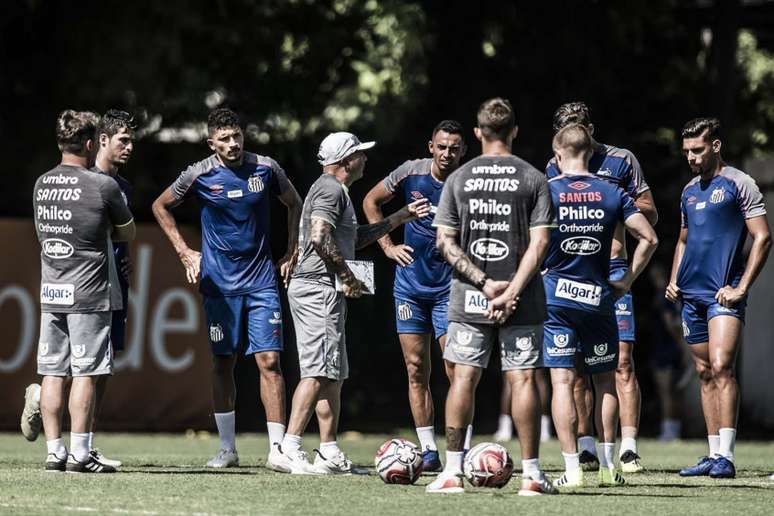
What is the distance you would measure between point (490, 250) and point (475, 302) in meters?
0.32

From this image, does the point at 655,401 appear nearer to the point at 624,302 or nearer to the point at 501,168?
the point at 624,302

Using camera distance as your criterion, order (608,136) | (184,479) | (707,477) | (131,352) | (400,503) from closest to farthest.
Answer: (400,503) < (184,479) < (707,477) < (131,352) < (608,136)

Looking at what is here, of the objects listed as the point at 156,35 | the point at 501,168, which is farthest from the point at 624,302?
the point at 156,35

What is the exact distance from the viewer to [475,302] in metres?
9.06

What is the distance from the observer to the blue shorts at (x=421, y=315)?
11672 millimetres

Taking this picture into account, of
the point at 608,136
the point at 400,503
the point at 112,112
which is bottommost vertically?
the point at 400,503

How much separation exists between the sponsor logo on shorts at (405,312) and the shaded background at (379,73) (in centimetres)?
763

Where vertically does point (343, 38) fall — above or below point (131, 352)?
above

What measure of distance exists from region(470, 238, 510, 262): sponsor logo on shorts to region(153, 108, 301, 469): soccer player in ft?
8.61

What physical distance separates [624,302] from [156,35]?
469 inches

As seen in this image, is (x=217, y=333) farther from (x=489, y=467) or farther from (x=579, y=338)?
(x=489, y=467)

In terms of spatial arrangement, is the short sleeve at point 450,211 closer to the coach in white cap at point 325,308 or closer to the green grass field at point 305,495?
the green grass field at point 305,495

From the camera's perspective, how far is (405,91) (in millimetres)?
23484

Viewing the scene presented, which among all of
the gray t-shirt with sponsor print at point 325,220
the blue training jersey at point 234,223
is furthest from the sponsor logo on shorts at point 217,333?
the gray t-shirt with sponsor print at point 325,220
